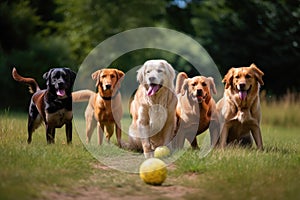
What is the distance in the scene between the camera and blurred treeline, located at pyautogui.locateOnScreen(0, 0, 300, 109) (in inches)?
774

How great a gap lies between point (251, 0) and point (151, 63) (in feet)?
55.3

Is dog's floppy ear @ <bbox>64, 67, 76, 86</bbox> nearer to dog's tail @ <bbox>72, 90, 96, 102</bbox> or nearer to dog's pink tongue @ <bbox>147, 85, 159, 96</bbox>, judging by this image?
dog's tail @ <bbox>72, 90, 96, 102</bbox>

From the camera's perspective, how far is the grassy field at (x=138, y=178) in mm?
5262

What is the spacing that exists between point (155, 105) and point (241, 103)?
1.30 meters

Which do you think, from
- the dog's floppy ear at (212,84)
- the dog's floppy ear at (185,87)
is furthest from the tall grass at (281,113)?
the dog's floppy ear at (185,87)

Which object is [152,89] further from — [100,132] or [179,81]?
[100,132]

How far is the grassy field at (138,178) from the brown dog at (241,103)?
1.13 ft

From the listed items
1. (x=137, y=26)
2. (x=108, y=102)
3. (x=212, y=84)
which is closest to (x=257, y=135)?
(x=212, y=84)

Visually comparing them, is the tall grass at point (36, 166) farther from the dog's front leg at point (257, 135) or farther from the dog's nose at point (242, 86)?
the dog's front leg at point (257, 135)

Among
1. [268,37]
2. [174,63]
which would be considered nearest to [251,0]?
[268,37]

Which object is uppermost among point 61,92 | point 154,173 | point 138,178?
point 61,92

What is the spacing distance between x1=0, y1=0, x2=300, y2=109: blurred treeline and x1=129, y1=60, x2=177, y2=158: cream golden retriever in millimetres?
11783

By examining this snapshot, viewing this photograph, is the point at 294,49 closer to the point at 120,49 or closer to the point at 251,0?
the point at 251,0

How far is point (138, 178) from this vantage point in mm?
6363
